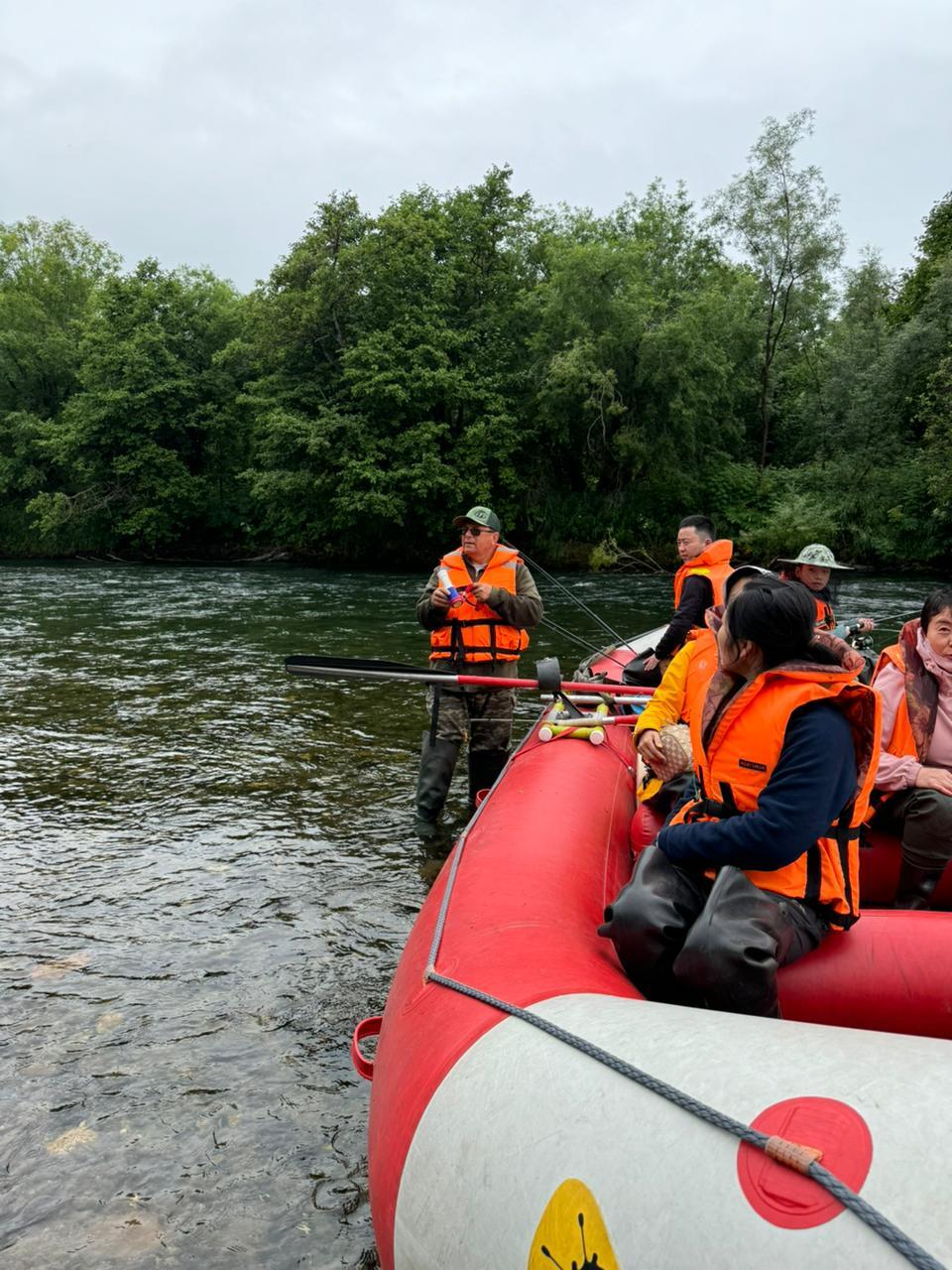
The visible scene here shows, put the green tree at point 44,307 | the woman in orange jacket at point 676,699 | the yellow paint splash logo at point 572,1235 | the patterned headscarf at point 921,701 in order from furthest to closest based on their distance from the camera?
the green tree at point 44,307, the patterned headscarf at point 921,701, the woman in orange jacket at point 676,699, the yellow paint splash logo at point 572,1235

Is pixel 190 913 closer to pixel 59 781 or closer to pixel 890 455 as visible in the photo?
pixel 59 781

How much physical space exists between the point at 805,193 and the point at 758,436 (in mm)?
6885

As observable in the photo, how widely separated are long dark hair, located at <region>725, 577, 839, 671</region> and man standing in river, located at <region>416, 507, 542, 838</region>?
280cm

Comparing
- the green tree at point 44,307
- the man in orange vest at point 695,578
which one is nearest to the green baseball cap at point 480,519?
the man in orange vest at point 695,578

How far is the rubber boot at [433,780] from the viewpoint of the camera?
16.7ft

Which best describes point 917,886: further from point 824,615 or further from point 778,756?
point 824,615

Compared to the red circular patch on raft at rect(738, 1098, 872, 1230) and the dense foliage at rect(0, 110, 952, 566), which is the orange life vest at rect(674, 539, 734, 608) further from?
the dense foliage at rect(0, 110, 952, 566)

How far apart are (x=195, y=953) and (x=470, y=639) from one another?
2199 millimetres

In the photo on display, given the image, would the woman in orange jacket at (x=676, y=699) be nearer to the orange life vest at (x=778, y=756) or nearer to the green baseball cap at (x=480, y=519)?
the orange life vest at (x=778, y=756)

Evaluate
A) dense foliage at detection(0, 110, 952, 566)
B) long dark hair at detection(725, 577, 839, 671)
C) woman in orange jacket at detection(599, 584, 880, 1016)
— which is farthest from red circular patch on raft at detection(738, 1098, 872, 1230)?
dense foliage at detection(0, 110, 952, 566)

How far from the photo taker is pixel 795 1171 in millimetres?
1381

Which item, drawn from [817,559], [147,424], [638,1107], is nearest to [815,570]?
[817,559]

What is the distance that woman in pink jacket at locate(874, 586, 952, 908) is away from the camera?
9.92 ft

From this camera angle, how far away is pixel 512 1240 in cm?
158
